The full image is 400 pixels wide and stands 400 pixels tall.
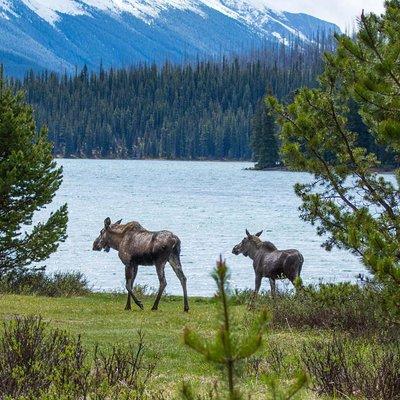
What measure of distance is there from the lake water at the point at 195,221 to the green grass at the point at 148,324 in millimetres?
1757

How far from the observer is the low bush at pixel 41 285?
999 inches

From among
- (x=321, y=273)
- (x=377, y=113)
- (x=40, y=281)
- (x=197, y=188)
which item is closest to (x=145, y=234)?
(x=40, y=281)

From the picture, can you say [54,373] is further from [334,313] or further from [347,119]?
[334,313]

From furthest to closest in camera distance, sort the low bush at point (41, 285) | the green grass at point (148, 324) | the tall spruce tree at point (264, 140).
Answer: the tall spruce tree at point (264, 140) → the low bush at point (41, 285) → the green grass at point (148, 324)

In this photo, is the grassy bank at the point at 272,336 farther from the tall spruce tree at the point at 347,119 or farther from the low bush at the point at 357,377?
the tall spruce tree at the point at 347,119

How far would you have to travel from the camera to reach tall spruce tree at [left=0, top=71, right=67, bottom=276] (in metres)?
24.1

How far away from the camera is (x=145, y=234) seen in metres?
20.7

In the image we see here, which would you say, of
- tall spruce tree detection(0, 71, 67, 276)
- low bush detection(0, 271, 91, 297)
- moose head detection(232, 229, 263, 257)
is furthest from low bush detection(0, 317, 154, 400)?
low bush detection(0, 271, 91, 297)

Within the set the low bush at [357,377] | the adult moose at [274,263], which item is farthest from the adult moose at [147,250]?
the low bush at [357,377]

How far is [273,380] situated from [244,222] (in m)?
57.5

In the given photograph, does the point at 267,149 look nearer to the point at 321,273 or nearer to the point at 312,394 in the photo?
the point at 321,273

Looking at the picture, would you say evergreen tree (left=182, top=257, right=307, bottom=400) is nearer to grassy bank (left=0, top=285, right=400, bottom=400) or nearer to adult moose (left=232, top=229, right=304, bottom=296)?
grassy bank (left=0, top=285, right=400, bottom=400)

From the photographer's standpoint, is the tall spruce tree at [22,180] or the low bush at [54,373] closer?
the low bush at [54,373]

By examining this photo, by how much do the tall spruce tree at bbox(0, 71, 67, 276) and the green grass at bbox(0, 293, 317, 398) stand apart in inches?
81.8
